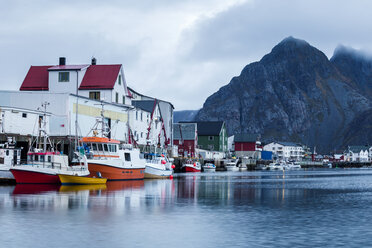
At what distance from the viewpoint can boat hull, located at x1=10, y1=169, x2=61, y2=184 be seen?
162ft

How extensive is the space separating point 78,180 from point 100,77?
3216 cm

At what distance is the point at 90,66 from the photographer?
273ft

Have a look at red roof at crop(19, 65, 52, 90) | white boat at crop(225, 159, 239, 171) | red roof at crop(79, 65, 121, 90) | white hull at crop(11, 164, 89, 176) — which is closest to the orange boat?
white hull at crop(11, 164, 89, 176)

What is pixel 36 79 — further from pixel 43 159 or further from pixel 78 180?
pixel 78 180

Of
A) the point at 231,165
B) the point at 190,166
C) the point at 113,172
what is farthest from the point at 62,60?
the point at 231,165

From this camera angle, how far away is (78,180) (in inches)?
2020

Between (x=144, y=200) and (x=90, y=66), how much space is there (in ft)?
164

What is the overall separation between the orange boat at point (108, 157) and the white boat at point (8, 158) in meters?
6.67

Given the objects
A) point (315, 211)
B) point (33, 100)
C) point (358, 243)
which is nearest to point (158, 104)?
point (33, 100)

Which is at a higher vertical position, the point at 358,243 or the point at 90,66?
the point at 90,66

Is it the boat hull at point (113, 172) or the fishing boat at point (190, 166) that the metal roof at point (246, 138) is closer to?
the fishing boat at point (190, 166)

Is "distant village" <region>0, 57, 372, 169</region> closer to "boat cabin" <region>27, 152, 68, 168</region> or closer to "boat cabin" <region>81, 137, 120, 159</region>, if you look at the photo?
"boat cabin" <region>81, 137, 120, 159</region>

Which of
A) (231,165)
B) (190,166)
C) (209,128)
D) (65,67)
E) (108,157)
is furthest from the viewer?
(209,128)

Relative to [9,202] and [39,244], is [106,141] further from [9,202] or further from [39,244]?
[39,244]
